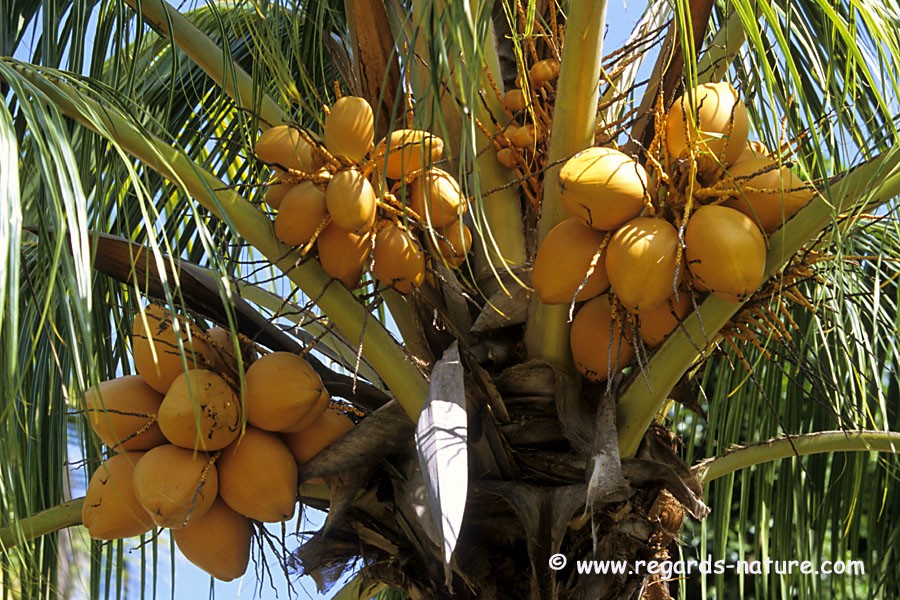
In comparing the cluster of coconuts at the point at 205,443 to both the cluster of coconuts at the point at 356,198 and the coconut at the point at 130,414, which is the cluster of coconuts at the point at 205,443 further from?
the cluster of coconuts at the point at 356,198

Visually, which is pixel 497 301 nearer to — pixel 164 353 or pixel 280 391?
pixel 280 391

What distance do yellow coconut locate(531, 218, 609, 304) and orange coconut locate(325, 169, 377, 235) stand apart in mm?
220

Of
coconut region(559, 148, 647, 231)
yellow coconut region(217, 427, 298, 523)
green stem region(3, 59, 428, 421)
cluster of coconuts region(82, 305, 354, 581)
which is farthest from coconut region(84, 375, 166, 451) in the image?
coconut region(559, 148, 647, 231)

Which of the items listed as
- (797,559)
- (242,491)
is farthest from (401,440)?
(797,559)

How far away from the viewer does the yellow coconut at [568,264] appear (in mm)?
1314

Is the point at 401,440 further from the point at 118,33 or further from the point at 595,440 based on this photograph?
the point at 118,33

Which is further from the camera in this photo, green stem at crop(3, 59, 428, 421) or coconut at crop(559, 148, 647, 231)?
green stem at crop(3, 59, 428, 421)

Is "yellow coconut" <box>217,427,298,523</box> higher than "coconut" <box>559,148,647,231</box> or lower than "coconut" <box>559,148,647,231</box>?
lower

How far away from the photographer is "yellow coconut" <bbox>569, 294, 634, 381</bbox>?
1389mm

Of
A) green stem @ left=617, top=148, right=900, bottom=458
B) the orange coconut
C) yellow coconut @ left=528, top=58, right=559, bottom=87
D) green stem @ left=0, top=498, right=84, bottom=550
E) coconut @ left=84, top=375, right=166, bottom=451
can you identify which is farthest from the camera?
yellow coconut @ left=528, top=58, right=559, bottom=87

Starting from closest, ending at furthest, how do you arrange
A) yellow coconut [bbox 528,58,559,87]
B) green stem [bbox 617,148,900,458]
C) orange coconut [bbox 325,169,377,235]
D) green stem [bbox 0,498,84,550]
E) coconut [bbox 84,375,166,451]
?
green stem [bbox 617,148,900,458], orange coconut [bbox 325,169,377,235], coconut [bbox 84,375,166,451], green stem [bbox 0,498,84,550], yellow coconut [bbox 528,58,559,87]

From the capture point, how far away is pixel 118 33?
1.61 meters

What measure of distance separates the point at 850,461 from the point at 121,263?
161cm

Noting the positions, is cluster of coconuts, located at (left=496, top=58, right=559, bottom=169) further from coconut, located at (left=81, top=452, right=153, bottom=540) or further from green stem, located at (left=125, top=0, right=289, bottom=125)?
coconut, located at (left=81, top=452, right=153, bottom=540)
